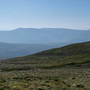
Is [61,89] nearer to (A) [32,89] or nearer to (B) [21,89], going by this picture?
(A) [32,89]

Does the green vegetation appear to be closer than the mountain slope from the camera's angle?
Yes

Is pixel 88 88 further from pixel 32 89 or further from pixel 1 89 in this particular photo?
pixel 1 89

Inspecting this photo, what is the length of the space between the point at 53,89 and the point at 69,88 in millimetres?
2478

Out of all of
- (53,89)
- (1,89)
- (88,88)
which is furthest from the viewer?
(88,88)

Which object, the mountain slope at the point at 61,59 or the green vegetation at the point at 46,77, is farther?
the mountain slope at the point at 61,59

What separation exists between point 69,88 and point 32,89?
5180 millimetres

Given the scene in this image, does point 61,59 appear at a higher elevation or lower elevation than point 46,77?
lower

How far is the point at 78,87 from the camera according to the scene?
2216 cm

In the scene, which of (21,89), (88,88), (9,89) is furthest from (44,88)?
(88,88)

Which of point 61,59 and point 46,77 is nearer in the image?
point 46,77

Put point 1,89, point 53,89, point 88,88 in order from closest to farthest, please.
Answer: point 1,89 → point 53,89 → point 88,88

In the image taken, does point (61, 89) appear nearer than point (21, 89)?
No

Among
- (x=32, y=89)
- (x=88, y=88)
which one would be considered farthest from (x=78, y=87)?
(x=32, y=89)

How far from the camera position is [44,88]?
65.4ft
